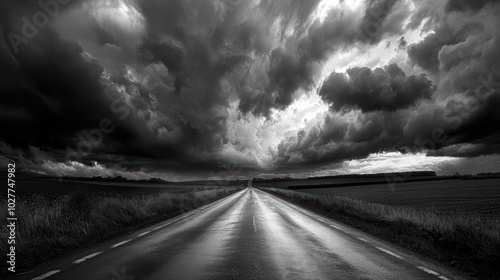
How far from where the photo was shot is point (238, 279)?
5.07 meters

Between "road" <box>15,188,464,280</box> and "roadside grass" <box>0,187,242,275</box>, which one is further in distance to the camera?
"roadside grass" <box>0,187,242,275</box>

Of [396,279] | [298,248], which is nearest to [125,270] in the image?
[298,248]

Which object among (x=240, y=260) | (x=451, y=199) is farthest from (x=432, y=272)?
(x=451, y=199)

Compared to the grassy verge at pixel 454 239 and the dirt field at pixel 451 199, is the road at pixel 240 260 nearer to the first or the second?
the grassy verge at pixel 454 239

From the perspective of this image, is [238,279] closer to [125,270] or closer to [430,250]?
[125,270]

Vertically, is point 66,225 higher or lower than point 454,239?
higher

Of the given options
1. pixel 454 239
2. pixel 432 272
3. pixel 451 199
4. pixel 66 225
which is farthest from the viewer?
pixel 451 199

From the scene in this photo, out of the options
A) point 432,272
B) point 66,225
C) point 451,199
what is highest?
point 66,225

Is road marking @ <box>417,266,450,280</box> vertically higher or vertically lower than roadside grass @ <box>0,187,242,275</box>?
lower

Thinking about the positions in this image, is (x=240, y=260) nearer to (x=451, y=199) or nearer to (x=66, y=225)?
(x=66, y=225)

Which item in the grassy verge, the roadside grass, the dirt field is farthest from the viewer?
the dirt field

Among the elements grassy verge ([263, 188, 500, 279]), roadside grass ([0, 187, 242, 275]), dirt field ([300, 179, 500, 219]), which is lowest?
dirt field ([300, 179, 500, 219])

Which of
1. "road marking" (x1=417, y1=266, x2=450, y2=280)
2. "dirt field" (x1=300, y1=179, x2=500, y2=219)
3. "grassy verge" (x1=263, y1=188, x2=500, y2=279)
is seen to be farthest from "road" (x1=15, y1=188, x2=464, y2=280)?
"dirt field" (x1=300, y1=179, x2=500, y2=219)

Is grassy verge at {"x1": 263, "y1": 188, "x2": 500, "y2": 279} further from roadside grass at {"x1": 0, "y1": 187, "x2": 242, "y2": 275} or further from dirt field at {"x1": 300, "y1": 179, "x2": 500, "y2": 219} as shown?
roadside grass at {"x1": 0, "y1": 187, "x2": 242, "y2": 275}
